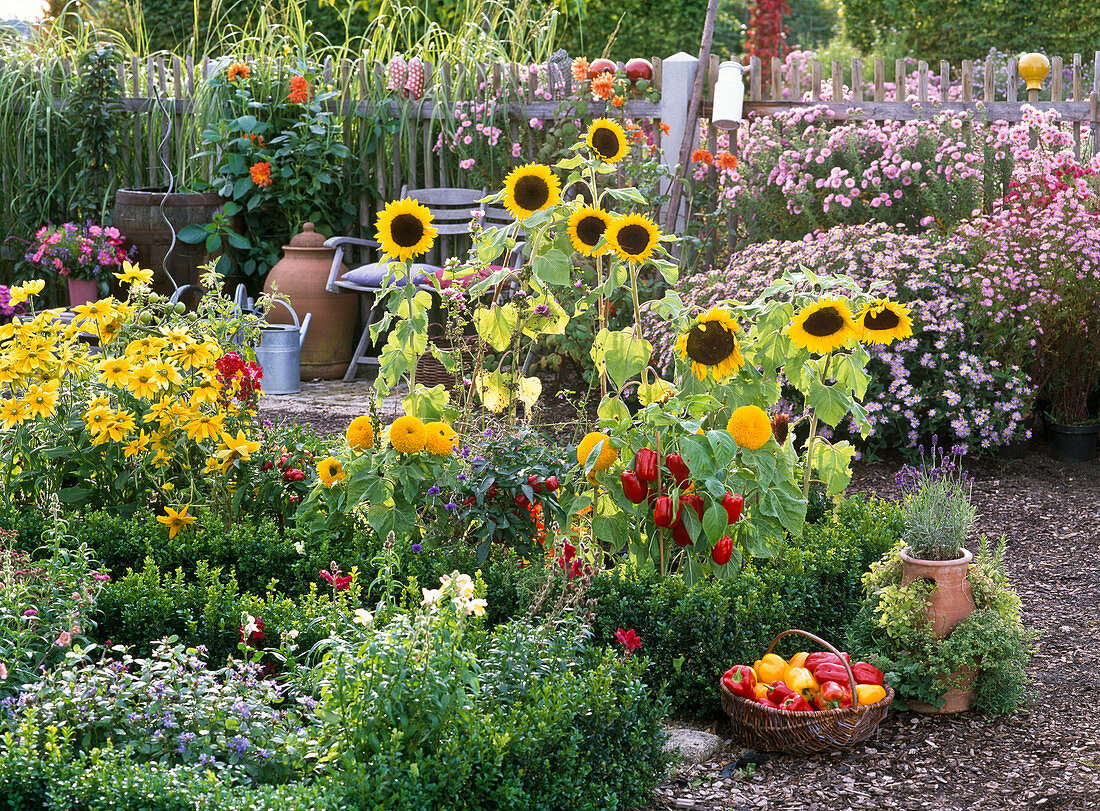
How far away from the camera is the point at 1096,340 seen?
4.88 m

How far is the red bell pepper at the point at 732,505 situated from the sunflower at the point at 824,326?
401 mm

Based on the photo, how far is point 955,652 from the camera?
2.69 m

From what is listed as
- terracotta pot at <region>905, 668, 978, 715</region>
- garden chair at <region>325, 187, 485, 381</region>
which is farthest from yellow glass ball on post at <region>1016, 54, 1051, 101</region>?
terracotta pot at <region>905, 668, 978, 715</region>

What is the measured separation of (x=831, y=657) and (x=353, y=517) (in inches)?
50.4

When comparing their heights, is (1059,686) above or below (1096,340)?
below

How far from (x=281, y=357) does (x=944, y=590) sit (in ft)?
13.9

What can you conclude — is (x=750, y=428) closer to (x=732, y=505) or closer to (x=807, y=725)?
(x=732, y=505)

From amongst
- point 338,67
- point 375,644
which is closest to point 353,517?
point 375,644

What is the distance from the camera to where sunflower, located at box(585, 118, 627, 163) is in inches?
118

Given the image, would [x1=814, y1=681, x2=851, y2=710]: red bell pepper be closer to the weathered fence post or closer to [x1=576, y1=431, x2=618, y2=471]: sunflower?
[x1=576, y1=431, x2=618, y2=471]: sunflower

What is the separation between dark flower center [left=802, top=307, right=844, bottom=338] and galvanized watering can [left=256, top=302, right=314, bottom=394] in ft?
12.7

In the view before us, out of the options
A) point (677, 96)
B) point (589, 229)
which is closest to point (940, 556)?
point (589, 229)

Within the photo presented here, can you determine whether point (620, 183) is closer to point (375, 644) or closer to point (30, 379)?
point (30, 379)

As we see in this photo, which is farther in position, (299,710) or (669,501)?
(669,501)
